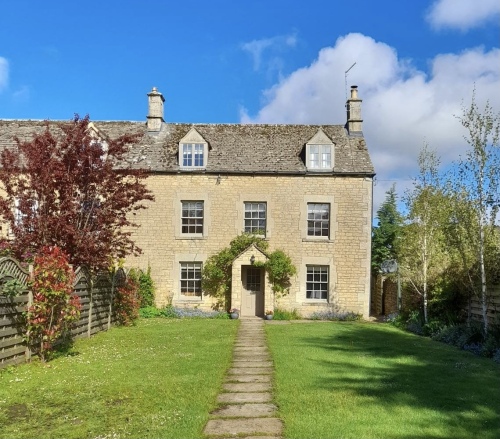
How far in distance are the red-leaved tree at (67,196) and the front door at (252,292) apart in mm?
9451

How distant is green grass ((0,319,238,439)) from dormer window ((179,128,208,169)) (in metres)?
11.6

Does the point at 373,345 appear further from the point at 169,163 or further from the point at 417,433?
the point at 169,163

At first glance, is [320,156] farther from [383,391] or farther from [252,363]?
[383,391]

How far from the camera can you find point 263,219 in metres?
22.9

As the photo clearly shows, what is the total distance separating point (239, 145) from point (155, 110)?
479cm

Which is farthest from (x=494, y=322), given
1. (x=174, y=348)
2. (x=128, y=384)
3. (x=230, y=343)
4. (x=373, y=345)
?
(x=128, y=384)

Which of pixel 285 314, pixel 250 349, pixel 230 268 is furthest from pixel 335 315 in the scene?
pixel 250 349

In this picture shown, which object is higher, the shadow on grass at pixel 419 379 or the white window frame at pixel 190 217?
the white window frame at pixel 190 217

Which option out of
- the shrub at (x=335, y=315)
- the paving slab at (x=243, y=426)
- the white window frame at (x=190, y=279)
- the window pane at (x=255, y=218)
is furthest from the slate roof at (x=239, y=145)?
the paving slab at (x=243, y=426)

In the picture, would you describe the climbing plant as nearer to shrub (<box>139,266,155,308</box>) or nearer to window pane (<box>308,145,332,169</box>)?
shrub (<box>139,266,155,308</box>)

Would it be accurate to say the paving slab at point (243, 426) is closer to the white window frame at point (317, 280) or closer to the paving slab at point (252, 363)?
the paving slab at point (252, 363)

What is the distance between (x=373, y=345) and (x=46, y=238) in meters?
9.04

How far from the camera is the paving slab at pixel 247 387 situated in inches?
312

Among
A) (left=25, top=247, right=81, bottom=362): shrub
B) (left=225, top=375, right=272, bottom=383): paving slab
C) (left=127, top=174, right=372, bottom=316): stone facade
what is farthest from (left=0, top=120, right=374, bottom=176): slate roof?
(left=225, top=375, right=272, bottom=383): paving slab
